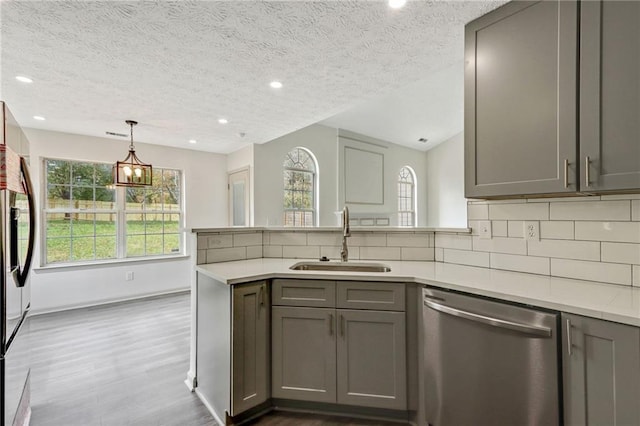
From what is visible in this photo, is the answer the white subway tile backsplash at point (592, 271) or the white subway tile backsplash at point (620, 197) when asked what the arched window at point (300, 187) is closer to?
the white subway tile backsplash at point (592, 271)

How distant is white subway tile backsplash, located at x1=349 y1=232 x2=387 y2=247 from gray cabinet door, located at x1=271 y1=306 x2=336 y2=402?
0.73 m

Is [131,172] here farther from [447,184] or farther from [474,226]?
[447,184]

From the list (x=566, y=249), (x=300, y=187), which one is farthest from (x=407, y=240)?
(x=300, y=187)

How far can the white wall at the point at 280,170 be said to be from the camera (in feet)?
16.6

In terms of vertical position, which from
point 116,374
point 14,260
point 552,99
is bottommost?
point 116,374

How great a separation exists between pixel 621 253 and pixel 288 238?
2.02 meters

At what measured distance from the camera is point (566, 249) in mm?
1710

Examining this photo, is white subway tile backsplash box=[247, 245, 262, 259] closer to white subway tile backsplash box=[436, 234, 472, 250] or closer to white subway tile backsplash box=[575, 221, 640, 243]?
white subway tile backsplash box=[436, 234, 472, 250]

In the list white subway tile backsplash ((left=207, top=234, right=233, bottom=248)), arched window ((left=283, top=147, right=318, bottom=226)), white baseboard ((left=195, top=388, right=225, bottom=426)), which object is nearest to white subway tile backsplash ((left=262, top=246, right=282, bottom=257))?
white subway tile backsplash ((left=207, top=234, right=233, bottom=248))

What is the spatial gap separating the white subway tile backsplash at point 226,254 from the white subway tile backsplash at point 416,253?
123 centimetres

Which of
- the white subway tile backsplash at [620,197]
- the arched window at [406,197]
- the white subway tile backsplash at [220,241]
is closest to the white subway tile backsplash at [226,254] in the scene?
the white subway tile backsplash at [220,241]

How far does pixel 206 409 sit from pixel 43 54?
265cm

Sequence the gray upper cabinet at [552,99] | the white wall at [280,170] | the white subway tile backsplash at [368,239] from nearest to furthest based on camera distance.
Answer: the gray upper cabinet at [552,99], the white subway tile backsplash at [368,239], the white wall at [280,170]

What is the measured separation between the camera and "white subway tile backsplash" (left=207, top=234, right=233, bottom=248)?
2.29m
